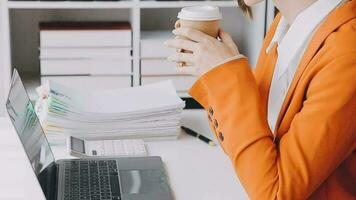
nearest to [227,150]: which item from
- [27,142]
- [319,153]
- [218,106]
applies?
[218,106]

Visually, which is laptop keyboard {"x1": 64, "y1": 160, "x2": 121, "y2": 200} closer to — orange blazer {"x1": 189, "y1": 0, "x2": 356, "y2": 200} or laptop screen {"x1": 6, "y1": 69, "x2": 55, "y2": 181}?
laptop screen {"x1": 6, "y1": 69, "x2": 55, "y2": 181}

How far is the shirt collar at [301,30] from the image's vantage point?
4.02ft

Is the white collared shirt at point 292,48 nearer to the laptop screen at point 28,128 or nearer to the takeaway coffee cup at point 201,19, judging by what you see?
the takeaway coffee cup at point 201,19

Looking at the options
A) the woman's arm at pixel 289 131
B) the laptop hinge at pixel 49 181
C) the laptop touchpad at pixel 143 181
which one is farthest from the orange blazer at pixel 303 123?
the laptop hinge at pixel 49 181

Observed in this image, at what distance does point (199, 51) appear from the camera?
4.19 feet

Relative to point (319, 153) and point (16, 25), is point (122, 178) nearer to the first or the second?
point (319, 153)

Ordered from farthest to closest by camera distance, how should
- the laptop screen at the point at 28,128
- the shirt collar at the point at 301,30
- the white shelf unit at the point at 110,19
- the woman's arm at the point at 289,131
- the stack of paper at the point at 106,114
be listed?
the white shelf unit at the point at 110,19 < the stack of paper at the point at 106,114 < the laptop screen at the point at 28,128 < the shirt collar at the point at 301,30 < the woman's arm at the point at 289,131

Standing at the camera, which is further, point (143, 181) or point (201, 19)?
point (143, 181)

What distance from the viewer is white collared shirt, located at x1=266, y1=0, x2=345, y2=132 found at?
4.04ft

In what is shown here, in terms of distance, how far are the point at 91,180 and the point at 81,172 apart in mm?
56

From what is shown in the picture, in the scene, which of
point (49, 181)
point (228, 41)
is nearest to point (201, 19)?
point (228, 41)

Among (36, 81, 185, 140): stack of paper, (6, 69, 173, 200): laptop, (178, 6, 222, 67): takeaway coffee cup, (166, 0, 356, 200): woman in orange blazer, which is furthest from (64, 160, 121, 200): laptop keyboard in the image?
(178, 6, 222, 67): takeaway coffee cup

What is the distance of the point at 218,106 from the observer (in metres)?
1.24

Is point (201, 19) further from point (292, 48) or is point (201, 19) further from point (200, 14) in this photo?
point (292, 48)
